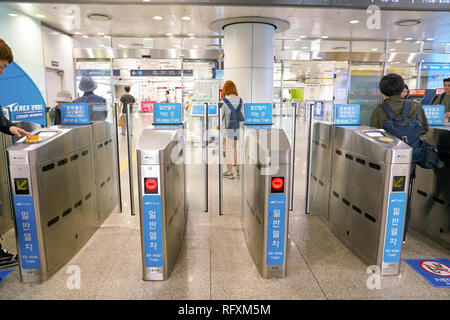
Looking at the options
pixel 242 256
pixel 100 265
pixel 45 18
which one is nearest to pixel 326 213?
pixel 242 256

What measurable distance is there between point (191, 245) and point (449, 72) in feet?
36.4

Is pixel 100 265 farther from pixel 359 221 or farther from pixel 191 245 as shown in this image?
pixel 359 221

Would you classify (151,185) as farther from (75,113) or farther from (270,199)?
(75,113)

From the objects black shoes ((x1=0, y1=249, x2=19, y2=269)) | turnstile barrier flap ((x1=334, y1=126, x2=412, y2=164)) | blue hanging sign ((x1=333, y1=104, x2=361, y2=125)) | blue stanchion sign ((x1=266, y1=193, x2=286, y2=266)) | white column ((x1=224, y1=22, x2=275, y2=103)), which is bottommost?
black shoes ((x1=0, y1=249, x2=19, y2=269))

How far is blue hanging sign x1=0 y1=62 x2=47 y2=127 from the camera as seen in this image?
20.0 feet

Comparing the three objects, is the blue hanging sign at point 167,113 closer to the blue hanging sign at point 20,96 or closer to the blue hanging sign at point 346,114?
the blue hanging sign at point 346,114

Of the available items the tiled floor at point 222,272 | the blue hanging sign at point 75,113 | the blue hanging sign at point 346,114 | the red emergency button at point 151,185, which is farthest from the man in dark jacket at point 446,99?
the blue hanging sign at point 75,113

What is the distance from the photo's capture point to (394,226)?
2467 millimetres

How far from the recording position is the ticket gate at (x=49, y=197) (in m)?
2.26

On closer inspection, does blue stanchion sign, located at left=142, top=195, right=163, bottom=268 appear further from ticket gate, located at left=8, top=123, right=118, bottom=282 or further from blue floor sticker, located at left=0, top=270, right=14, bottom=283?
blue floor sticker, located at left=0, top=270, right=14, bottom=283

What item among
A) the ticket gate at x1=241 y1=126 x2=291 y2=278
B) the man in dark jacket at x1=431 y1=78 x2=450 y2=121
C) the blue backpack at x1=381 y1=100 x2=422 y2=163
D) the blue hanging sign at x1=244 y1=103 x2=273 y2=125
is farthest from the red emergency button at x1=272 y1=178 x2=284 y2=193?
the man in dark jacket at x1=431 y1=78 x2=450 y2=121

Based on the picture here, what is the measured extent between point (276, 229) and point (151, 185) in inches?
37.8

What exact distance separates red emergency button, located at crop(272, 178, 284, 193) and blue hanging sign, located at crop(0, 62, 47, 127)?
5.01 metres

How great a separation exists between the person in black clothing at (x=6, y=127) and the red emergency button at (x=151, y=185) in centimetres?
94
